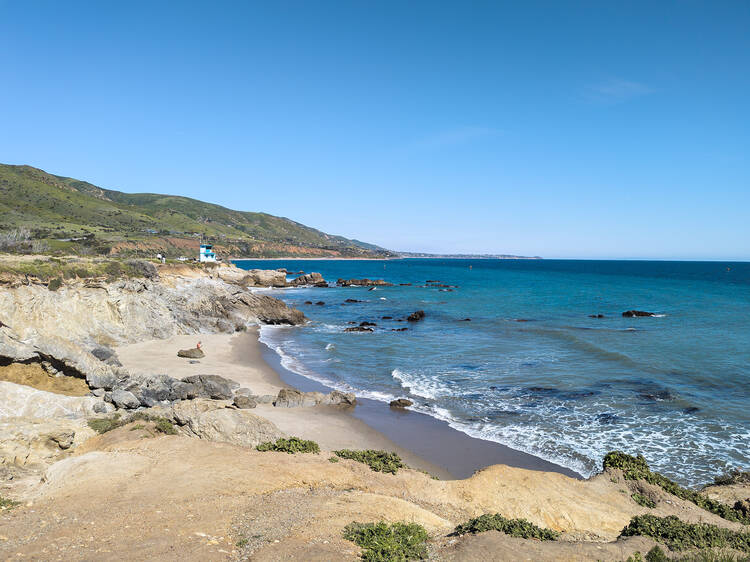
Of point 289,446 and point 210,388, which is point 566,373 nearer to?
point 289,446

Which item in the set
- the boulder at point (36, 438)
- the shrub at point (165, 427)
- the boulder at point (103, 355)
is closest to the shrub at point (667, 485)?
the shrub at point (165, 427)

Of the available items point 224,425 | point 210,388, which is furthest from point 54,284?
point 224,425

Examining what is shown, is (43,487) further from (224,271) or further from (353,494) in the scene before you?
(224,271)

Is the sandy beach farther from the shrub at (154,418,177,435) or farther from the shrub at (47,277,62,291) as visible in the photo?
the shrub at (47,277,62,291)

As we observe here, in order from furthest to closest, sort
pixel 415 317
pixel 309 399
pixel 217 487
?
pixel 415 317 < pixel 309 399 < pixel 217 487

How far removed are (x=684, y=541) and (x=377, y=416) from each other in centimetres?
1540

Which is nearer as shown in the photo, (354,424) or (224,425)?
(224,425)

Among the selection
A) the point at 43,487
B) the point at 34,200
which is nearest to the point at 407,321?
the point at 43,487

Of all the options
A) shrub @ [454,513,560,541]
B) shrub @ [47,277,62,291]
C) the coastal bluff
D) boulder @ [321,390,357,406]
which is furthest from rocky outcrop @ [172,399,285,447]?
shrub @ [47,277,62,291]

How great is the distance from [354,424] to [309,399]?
3774mm

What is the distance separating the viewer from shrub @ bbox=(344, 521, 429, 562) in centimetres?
819

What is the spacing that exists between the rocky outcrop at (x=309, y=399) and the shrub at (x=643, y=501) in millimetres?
15121

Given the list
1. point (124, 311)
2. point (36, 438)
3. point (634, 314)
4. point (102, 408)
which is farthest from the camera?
point (634, 314)

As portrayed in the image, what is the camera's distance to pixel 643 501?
1238 centimetres
